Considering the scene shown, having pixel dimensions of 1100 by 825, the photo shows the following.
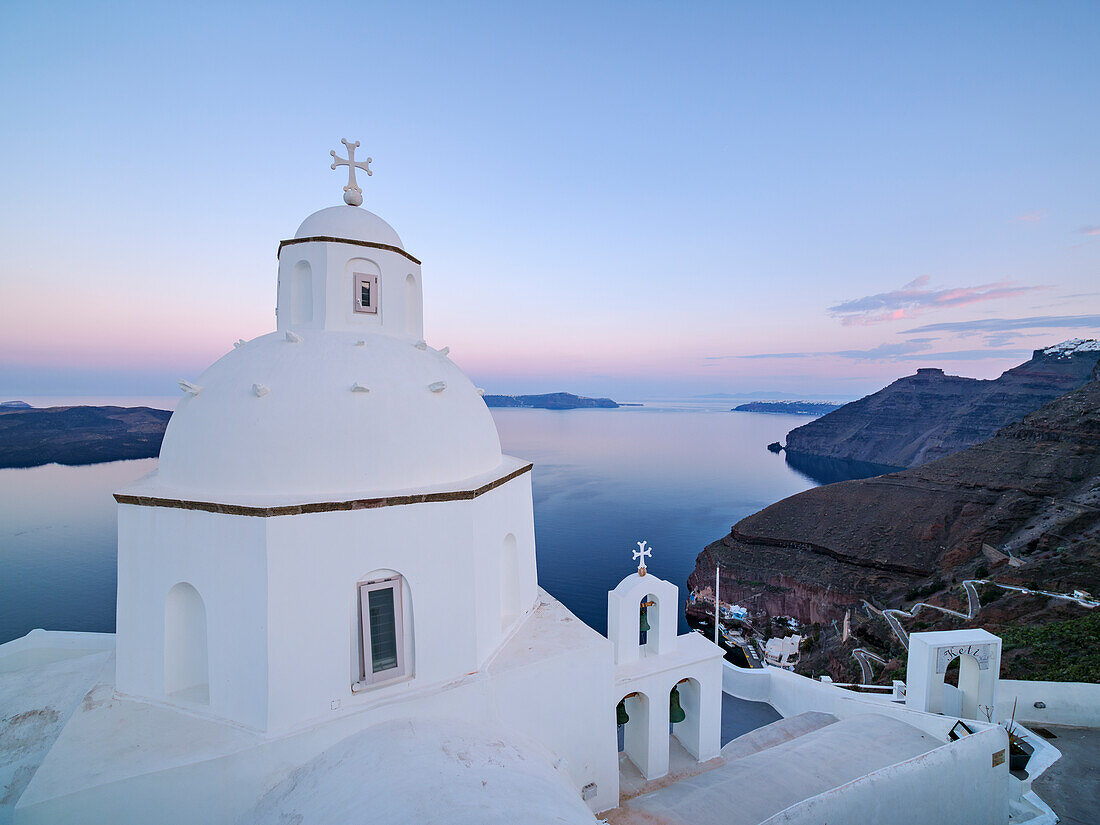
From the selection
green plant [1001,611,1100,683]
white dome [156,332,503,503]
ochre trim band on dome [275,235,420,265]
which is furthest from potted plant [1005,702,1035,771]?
ochre trim band on dome [275,235,420,265]

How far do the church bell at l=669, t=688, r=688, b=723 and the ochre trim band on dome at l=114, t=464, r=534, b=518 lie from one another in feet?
14.7

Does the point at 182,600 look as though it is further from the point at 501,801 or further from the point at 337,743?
the point at 501,801

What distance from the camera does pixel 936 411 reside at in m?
83.6

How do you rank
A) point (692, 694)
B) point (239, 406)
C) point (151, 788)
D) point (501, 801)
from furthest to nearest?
point (692, 694) → point (239, 406) → point (151, 788) → point (501, 801)

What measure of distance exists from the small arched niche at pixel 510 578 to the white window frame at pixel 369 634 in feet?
6.03

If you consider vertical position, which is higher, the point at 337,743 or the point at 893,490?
the point at 337,743

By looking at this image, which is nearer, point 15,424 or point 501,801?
point 501,801

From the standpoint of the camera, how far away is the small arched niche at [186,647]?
5.36m

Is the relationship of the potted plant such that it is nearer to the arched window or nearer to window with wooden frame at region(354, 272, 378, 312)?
the arched window

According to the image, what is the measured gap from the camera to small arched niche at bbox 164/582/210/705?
17.6 ft

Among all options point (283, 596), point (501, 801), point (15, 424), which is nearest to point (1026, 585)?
point (501, 801)

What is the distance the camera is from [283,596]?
15.9ft

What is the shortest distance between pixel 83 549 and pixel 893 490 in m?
53.4

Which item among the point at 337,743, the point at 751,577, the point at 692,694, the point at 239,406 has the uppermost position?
the point at 239,406
